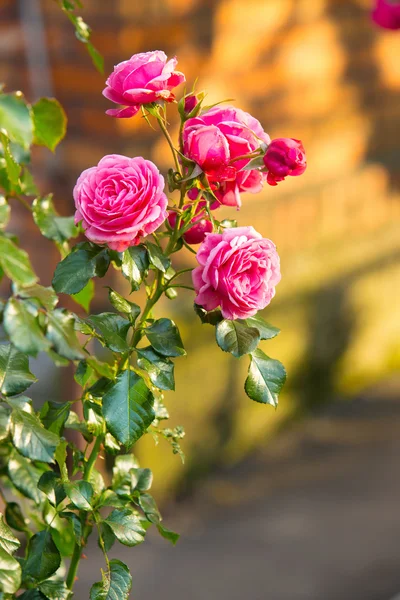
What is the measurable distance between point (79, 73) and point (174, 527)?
1.56m

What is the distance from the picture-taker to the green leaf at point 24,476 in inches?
35.4

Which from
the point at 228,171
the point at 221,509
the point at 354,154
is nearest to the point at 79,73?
the point at 354,154

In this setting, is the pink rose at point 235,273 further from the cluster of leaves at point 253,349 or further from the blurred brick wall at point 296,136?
the blurred brick wall at point 296,136

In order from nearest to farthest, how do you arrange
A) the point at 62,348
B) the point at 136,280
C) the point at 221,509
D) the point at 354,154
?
the point at 62,348 → the point at 136,280 → the point at 221,509 → the point at 354,154

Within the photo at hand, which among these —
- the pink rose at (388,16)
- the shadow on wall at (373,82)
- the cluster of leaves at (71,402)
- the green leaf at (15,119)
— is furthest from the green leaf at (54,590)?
the shadow on wall at (373,82)

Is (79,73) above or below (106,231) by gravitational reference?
below

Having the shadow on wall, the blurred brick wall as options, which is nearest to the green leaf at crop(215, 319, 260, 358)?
the blurred brick wall

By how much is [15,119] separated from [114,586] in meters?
0.40

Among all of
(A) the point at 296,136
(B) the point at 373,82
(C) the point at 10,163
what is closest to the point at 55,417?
(C) the point at 10,163

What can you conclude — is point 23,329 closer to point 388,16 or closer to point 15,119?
point 15,119

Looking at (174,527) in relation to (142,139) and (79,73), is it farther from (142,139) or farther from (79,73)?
(79,73)

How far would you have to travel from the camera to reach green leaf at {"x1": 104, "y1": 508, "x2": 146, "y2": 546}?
0.80 metres

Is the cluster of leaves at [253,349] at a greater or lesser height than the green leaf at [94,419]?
greater

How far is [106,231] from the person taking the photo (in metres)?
0.75
